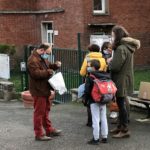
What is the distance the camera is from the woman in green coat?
8.98 meters

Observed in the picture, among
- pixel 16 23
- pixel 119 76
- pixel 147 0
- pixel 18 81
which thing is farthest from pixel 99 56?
pixel 16 23

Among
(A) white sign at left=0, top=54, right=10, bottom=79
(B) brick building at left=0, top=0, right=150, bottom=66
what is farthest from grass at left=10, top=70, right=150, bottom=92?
A: (B) brick building at left=0, top=0, right=150, bottom=66

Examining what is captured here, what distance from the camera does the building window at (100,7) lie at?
2444cm

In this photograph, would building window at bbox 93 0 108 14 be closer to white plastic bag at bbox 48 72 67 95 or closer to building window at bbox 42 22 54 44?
building window at bbox 42 22 54 44

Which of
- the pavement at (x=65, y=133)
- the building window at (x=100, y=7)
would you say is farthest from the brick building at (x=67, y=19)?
the pavement at (x=65, y=133)

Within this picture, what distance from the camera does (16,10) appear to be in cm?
2716

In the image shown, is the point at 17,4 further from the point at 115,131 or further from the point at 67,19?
the point at 115,131

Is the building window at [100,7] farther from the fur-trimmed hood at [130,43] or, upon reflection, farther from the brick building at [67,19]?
the fur-trimmed hood at [130,43]

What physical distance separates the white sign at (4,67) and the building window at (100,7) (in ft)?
24.0

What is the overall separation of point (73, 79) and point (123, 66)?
17.1 ft

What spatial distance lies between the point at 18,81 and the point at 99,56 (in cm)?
905

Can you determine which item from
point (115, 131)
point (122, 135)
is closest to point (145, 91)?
point (115, 131)

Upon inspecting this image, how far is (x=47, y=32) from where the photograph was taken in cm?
2700

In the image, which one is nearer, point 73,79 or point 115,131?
point 115,131
